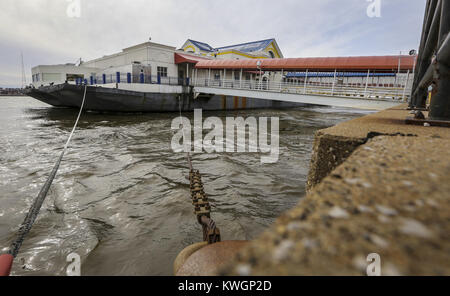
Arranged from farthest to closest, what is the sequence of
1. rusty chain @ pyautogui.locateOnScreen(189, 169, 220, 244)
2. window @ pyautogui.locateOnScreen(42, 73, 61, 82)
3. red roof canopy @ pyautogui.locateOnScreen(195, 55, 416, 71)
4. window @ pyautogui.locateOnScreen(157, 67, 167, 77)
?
window @ pyautogui.locateOnScreen(42, 73, 61, 82) → window @ pyautogui.locateOnScreen(157, 67, 167, 77) → red roof canopy @ pyautogui.locateOnScreen(195, 55, 416, 71) → rusty chain @ pyautogui.locateOnScreen(189, 169, 220, 244)

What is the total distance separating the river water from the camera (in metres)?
2.34

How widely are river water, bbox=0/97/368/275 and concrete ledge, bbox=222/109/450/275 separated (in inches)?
83.3

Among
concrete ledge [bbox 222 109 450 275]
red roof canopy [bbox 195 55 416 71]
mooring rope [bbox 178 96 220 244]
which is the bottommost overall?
mooring rope [bbox 178 96 220 244]

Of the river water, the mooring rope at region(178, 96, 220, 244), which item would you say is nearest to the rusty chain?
the mooring rope at region(178, 96, 220, 244)

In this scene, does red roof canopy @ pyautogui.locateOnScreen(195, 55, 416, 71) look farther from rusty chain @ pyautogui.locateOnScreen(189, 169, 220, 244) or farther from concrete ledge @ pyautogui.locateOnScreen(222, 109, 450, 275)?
concrete ledge @ pyautogui.locateOnScreen(222, 109, 450, 275)

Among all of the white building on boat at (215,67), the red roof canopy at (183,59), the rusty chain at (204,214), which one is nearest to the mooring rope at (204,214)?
the rusty chain at (204,214)

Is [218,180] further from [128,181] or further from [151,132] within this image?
[151,132]

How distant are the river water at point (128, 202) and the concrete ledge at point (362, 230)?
2.12 m

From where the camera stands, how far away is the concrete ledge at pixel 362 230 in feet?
1.14

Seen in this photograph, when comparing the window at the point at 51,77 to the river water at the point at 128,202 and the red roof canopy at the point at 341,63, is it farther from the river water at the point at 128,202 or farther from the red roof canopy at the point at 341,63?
the river water at the point at 128,202

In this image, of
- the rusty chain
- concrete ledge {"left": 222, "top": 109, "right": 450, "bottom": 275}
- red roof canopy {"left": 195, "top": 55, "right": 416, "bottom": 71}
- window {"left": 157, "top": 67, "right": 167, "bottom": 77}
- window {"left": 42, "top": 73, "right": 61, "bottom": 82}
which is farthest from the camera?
window {"left": 42, "top": 73, "right": 61, "bottom": 82}

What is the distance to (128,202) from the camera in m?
3.45
